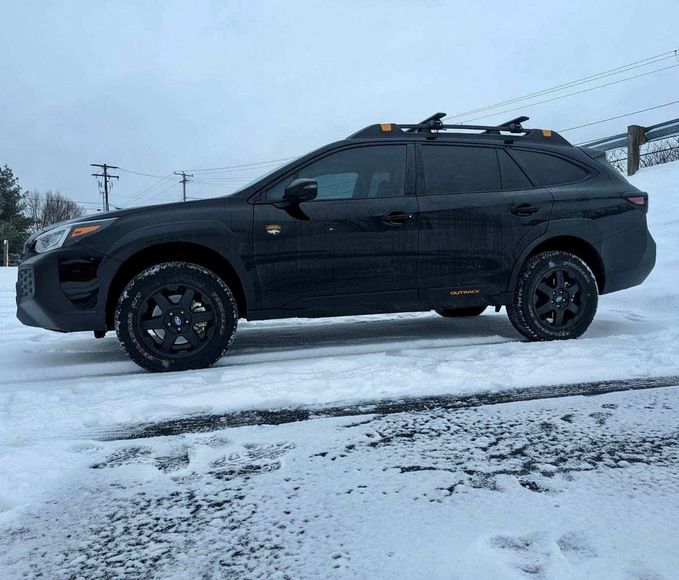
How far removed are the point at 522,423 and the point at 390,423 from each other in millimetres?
553

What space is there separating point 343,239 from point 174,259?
1192 mm

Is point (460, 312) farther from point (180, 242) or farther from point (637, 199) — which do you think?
point (180, 242)

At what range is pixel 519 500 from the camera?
1.44 metres

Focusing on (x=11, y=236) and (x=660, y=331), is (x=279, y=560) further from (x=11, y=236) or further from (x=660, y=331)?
(x=11, y=236)

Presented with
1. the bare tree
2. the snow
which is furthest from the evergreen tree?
the snow

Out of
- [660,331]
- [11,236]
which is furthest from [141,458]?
[11,236]

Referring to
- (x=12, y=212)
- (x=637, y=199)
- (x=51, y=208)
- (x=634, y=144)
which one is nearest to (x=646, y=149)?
(x=634, y=144)

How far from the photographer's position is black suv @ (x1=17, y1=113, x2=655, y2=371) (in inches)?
131

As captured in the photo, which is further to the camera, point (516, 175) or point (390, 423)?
point (516, 175)

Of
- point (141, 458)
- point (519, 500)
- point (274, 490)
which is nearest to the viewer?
point (519, 500)

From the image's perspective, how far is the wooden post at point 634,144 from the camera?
12.6 meters

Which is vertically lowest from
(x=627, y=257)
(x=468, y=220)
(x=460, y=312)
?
(x=460, y=312)

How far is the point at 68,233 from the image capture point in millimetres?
3311

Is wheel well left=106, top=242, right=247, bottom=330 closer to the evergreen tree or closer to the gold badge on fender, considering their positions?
the gold badge on fender
